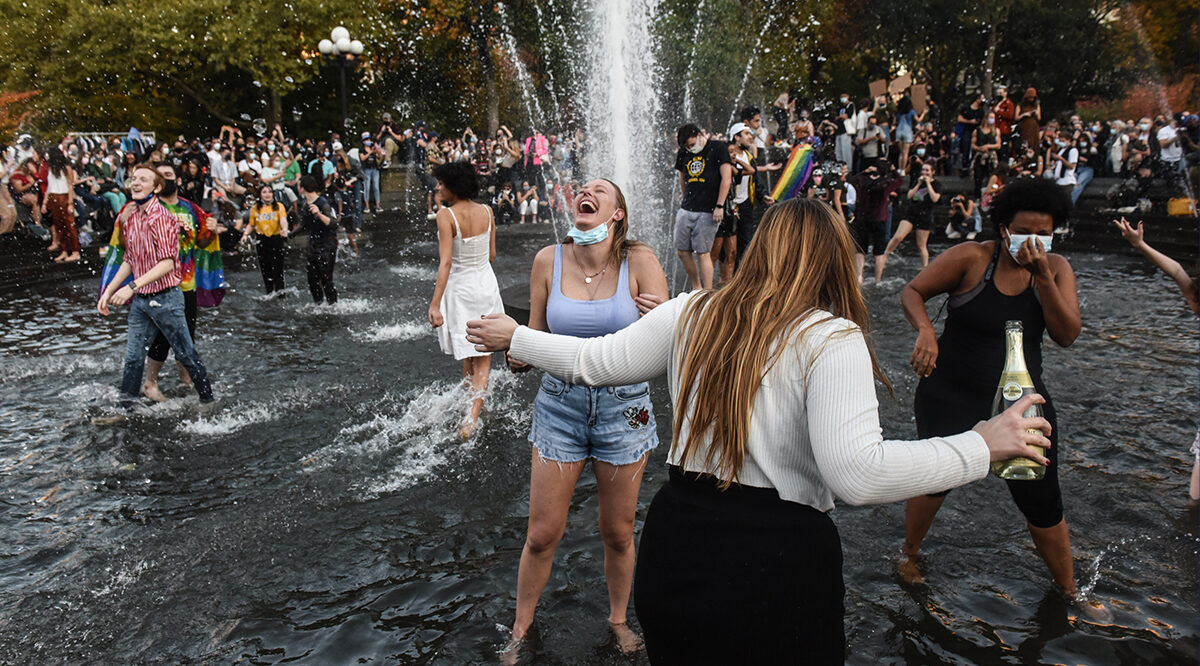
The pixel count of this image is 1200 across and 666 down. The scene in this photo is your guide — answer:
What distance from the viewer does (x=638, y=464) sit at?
3.47 meters

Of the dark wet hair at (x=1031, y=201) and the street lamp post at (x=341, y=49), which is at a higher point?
the street lamp post at (x=341, y=49)

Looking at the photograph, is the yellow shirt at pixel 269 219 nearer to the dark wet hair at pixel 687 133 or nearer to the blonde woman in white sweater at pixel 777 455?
the dark wet hair at pixel 687 133

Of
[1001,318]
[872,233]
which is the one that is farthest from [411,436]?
[872,233]

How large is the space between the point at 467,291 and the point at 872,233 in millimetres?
7339

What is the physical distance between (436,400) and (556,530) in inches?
154

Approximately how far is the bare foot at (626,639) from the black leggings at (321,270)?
333 inches

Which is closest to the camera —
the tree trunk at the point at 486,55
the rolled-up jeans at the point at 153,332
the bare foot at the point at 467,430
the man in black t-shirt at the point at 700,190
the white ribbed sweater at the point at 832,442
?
the white ribbed sweater at the point at 832,442

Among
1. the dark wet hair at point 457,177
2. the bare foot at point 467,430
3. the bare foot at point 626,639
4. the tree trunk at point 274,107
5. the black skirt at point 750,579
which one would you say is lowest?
the bare foot at point 626,639

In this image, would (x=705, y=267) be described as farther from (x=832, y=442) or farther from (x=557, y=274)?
(x=832, y=442)

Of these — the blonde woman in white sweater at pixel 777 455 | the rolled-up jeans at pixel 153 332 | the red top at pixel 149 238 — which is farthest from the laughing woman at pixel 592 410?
the rolled-up jeans at pixel 153 332

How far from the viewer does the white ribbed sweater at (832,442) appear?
183cm

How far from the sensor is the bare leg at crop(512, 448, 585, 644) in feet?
11.0

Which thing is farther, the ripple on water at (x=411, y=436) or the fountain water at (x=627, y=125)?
the fountain water at (x=627, y=125)

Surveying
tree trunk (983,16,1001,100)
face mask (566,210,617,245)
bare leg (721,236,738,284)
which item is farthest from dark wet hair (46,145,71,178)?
tree trunk (983,16,1001,100)
